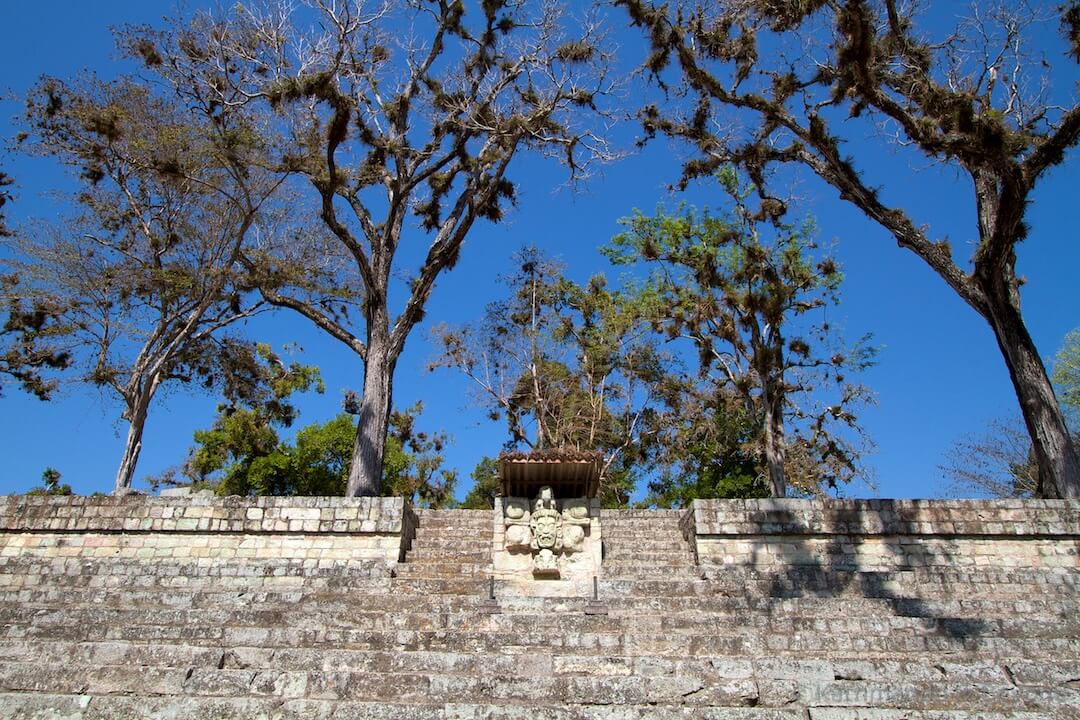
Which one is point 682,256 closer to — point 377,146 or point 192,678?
point 377,146

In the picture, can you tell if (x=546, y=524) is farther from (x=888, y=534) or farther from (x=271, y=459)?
(x=271, y=459)

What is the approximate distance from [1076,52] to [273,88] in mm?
12298

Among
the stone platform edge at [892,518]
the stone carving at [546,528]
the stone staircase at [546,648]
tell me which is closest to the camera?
the stone staircase at [546,648]

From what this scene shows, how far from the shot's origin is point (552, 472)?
8727 millimetres

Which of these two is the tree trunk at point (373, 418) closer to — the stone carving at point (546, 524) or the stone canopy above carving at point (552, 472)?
the stone canopy above carving at point (552, 472)

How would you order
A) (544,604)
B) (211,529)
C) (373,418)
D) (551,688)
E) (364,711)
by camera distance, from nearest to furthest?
(364,711), (551,688), (544,604), (211,529), (373,418)

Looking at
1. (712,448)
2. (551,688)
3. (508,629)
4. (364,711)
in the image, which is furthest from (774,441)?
(364,711)

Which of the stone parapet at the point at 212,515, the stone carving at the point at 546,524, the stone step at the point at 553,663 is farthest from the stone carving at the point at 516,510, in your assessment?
A: the stone step at the point at 553,663

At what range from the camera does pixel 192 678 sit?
5031 mm

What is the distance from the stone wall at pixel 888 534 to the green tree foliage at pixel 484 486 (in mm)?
16496

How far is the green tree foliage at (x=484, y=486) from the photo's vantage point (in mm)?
25266

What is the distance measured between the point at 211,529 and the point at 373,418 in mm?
3230

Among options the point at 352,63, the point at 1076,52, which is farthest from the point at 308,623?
the point at 1076,52

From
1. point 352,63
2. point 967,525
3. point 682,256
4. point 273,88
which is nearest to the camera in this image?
point 967,525
